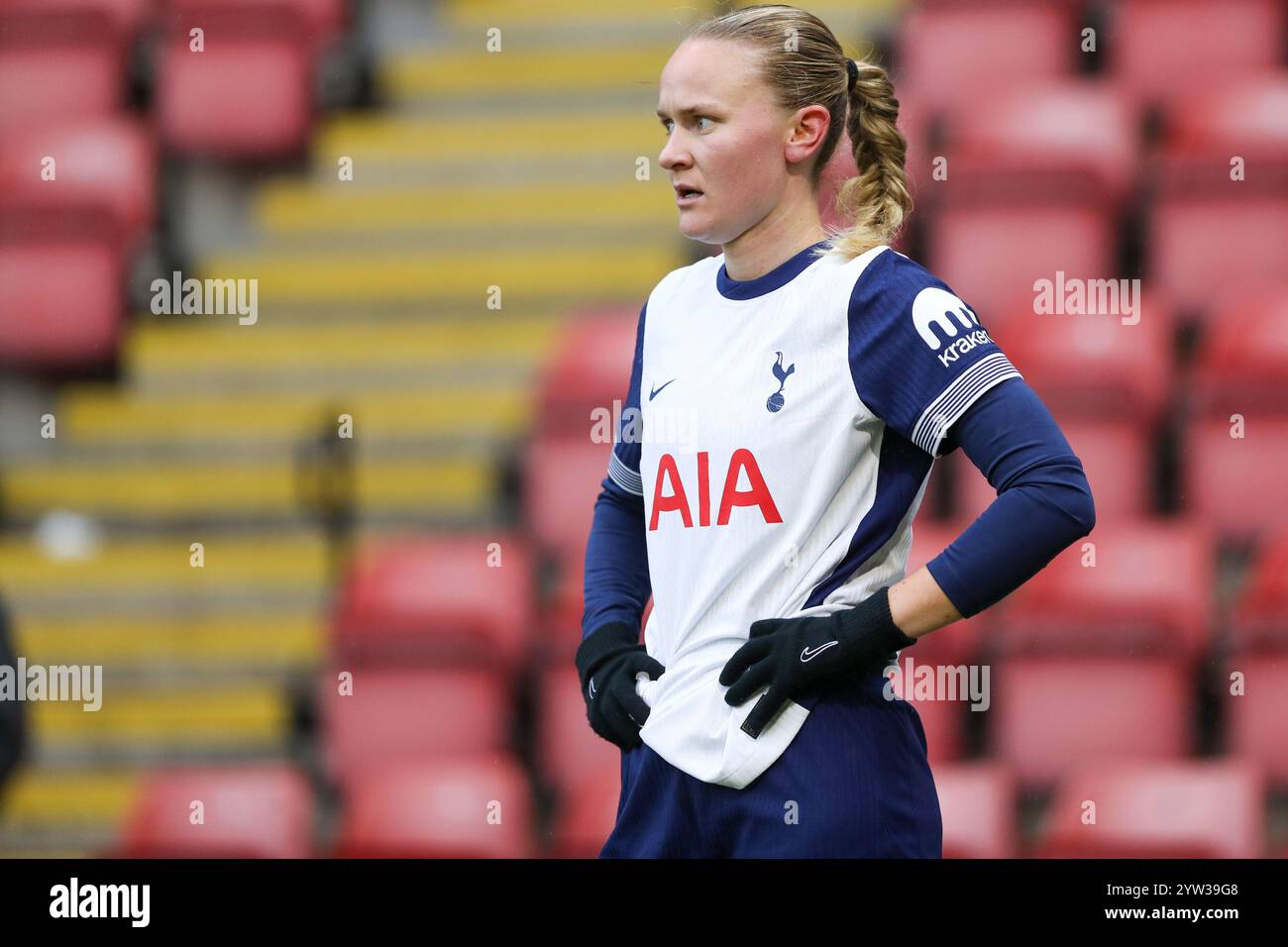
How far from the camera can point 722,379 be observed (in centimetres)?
156

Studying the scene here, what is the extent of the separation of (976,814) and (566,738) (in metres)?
0.67

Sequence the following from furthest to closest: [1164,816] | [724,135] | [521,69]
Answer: [521,69] < [1164,816] < [724,135]

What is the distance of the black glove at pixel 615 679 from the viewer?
160 centimetres

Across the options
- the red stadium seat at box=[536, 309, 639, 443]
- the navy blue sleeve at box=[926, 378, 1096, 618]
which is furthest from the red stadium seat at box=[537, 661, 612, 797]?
the navy blue sleeve at box=[926, 378, 1096, 618]

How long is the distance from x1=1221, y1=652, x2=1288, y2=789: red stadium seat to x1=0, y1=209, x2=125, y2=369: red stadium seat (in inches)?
89.0

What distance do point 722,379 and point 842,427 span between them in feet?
0.36

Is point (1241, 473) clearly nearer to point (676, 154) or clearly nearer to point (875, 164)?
point (875, 164)

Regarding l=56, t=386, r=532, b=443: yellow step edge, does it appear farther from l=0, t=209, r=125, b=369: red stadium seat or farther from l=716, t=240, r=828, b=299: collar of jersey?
l=716, t=240, r=828, b=299: collar of jersey

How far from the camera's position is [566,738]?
3.04 meters

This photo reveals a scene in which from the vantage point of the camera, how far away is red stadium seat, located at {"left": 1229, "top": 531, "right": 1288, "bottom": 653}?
9.18ft

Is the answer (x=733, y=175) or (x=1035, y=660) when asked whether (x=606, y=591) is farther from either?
(x=1035, y=660)

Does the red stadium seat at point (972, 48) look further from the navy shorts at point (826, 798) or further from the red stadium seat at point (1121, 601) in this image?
the navy shorts at point (826, 798)

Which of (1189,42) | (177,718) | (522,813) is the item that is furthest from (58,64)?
(1189,42)

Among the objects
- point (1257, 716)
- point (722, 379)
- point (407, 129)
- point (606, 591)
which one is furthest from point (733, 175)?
point (407, 129)
